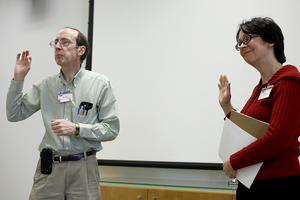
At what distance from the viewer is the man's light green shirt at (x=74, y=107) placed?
1.77 m

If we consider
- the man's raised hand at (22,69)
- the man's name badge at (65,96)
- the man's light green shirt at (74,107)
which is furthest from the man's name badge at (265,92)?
the man's raised hand at (22,69)

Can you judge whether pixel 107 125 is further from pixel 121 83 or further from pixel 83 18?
pixel 83 18

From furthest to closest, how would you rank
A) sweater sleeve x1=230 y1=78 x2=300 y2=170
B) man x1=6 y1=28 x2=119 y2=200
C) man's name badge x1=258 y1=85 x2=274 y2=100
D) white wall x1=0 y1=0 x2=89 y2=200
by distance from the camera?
white wall x1=0 y1=0 x2=89 y2=200, man x1=6 y1=28 x2=119 y2=200, man's name badge x1=258 y1=85 x2=274 y2=100, sweater sleeve x1=230 y1=78 x2=300 y2=170

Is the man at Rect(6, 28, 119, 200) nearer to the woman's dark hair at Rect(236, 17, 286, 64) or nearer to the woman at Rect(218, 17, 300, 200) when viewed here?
the woman at Rect(218, 17, 300, 200)

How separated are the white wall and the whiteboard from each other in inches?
25.3

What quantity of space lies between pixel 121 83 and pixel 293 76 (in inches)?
79.8

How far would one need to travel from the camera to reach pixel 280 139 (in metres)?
1.16

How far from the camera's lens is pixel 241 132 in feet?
4.20

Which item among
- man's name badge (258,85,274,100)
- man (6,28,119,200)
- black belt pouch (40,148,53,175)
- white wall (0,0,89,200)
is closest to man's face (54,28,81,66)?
man (6,28,119,200)

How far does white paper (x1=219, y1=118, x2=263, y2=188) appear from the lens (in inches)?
48.3

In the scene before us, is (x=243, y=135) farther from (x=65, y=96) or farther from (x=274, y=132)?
(x=65, y=96)

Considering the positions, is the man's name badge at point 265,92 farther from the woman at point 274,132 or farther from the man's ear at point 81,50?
the man's ear at point 81,50

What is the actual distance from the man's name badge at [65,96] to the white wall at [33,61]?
1.63 metres

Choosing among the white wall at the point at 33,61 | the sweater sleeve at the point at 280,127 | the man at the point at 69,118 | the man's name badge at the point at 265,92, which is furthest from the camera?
the white wall at the point at 33,61
